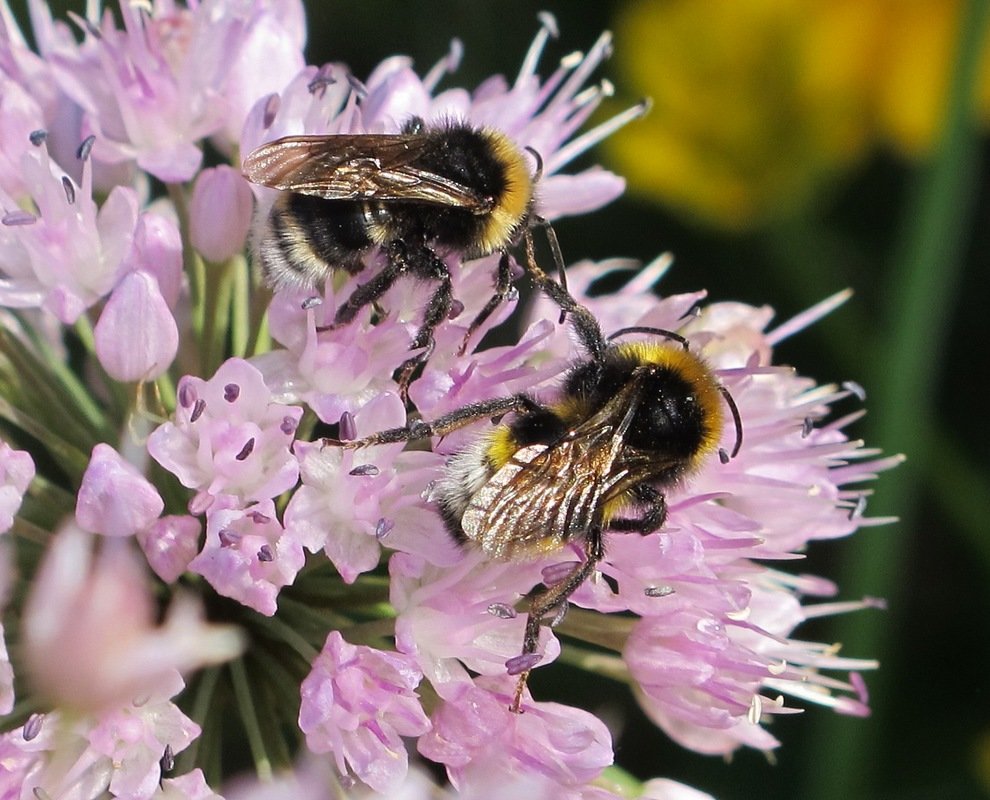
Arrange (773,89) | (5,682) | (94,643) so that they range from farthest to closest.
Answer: (773,89), (5,682), (94,643)

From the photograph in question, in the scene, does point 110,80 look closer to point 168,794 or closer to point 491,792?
point 168,794

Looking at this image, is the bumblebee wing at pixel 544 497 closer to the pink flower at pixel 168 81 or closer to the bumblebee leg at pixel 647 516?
the bumblebee leg at pixel 647 516

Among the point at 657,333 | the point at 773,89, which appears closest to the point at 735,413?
the point at 657,333

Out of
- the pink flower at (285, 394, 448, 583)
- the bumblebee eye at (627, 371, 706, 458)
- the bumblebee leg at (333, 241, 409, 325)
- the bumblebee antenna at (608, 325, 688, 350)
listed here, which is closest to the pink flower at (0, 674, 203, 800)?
the pink flower at (285, 394, 448, 583)

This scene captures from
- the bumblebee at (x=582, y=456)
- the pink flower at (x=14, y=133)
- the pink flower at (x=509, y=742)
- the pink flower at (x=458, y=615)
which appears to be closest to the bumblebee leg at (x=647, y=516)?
the bumblebee at (x=582, y=456)

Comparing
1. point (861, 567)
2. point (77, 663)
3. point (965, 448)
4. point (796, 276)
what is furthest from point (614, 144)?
point (77, 663)

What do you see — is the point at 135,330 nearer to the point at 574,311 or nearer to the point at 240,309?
the point at 240,309

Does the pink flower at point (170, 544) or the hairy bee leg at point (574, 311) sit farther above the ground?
the hairy bee leg at point (574, 311)
